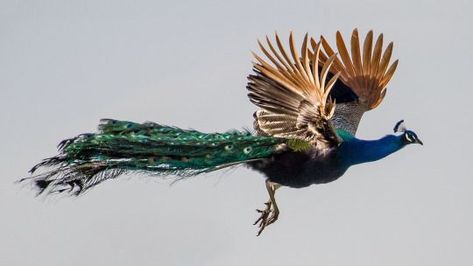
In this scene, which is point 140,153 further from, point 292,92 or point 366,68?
point 366,68

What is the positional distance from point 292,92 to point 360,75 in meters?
3.98

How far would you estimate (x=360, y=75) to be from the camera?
19969 mm

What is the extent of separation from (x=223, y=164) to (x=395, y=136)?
2.56 meters

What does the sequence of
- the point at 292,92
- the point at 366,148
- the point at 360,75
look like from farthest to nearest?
the point at 360,75
the point at 366,148
the point at 292,92

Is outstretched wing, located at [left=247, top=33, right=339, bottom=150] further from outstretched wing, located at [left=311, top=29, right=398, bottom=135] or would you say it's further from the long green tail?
outstretched wing, located at [left=311, top=29, right=398, bottom=135]

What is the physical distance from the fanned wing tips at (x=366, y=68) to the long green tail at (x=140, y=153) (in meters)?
3.02

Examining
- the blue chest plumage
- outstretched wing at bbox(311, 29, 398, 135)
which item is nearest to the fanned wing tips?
outstretched wing at bbox(311, 29, 398, 135)

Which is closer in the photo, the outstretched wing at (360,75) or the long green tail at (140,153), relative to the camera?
the long green tail at (140,153)

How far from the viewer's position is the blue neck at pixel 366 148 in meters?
17.5

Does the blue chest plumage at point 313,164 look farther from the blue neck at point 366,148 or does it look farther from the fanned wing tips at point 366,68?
the fanned wing tips at point 366,68

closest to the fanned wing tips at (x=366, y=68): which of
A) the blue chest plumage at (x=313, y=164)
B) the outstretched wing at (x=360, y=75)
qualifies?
the outstretched wing at (x=360, y=75)

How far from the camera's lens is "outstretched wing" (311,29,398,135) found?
1964 centimetres

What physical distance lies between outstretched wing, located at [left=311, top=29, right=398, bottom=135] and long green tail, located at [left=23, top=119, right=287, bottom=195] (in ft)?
8.94

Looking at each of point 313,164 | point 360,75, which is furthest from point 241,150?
point 360,75
